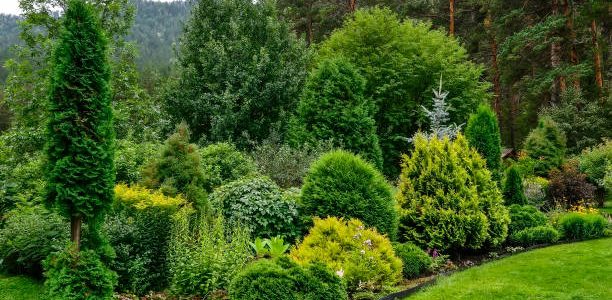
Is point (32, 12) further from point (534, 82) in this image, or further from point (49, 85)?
point (534, 82)

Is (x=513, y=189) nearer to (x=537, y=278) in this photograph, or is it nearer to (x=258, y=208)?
(x=537, y=278)

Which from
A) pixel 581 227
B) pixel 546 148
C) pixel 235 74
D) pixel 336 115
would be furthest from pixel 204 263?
pixel 546 148

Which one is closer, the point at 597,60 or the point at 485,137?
the point at 485,137

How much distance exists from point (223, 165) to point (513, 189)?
8190 mm

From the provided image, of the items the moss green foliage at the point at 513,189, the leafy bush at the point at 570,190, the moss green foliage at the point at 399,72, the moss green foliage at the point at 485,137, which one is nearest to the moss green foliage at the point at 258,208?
the moss green foliage at the point at 485,137

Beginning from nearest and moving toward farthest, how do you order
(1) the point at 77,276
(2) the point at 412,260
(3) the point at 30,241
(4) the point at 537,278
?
(1) the point at 77,276
(3) the point at 30,241
(4) the point at 537,278
(2) the point at 412,260

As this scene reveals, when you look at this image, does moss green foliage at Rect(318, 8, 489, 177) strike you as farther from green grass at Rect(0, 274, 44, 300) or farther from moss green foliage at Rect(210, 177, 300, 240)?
green grass at Rect(0, 274, 44, 300)

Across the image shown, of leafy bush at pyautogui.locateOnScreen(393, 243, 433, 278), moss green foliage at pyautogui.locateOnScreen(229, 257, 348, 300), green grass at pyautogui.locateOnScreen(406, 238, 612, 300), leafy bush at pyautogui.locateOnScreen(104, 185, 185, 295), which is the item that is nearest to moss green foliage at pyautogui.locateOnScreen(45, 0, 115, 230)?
leafy bush at pyautogui.locateOnScreen(104, 185, 185, 295)

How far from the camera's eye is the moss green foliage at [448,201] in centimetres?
891

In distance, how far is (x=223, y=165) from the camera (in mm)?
11281

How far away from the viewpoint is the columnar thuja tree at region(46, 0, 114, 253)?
5234mm

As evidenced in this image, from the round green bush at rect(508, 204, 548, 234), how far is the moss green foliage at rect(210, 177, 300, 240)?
535cm

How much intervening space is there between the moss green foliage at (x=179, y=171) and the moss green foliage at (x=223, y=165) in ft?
6.94

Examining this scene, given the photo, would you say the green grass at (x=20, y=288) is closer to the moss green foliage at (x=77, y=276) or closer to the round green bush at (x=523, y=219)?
the moss green foliage at (x=77, y=276)
